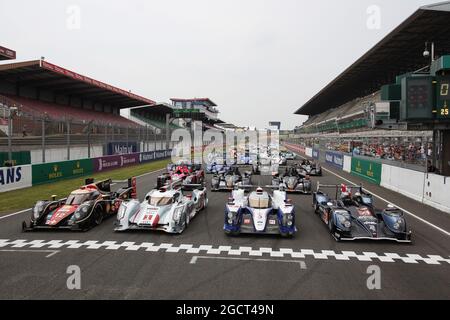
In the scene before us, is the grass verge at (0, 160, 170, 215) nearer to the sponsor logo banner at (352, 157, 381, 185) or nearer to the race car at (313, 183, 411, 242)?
the race car at (313, 183, 411, 242)

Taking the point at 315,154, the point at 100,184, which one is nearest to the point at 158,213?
the point at 100,184

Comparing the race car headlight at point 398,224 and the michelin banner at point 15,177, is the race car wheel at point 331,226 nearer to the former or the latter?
the race car headlight at point 398,224

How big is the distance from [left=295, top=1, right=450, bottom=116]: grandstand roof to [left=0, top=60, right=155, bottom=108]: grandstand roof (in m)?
25.7

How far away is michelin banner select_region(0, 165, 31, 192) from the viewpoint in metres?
16.3

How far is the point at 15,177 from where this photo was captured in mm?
17062

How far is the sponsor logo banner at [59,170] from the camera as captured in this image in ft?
61.9

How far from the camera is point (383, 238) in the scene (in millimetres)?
9031

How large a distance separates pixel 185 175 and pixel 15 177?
25.4ft

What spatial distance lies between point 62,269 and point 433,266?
724 centimetres

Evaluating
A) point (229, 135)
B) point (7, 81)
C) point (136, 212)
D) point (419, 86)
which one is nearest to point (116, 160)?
point (7, 81)

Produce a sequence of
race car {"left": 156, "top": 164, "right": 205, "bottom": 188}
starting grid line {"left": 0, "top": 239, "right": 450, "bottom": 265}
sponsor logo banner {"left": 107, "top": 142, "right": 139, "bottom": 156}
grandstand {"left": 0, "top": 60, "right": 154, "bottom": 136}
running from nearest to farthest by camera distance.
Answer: starting grid line {"left": 0, "top": 239, "right": 450, "bottom": 265}, race car {"left": 156, "top": 164, "right": 205, "bottom": 188}, grandstand {"left": 0, "top": 60, "right": 154, "bottom": 136}, sponsor logo banner {"left": 107, "top": 142, "right": 139, "bottom": 156}

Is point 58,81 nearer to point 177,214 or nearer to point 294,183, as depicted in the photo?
point 294,183

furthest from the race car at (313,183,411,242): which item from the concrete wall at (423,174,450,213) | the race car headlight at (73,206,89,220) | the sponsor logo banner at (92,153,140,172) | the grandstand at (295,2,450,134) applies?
the sponsor logo banner at (92,153,140,172)

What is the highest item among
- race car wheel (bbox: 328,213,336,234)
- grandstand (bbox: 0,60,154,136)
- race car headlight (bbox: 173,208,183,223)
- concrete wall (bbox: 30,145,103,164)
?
grandstand (bbox: 0,60,154,136)
